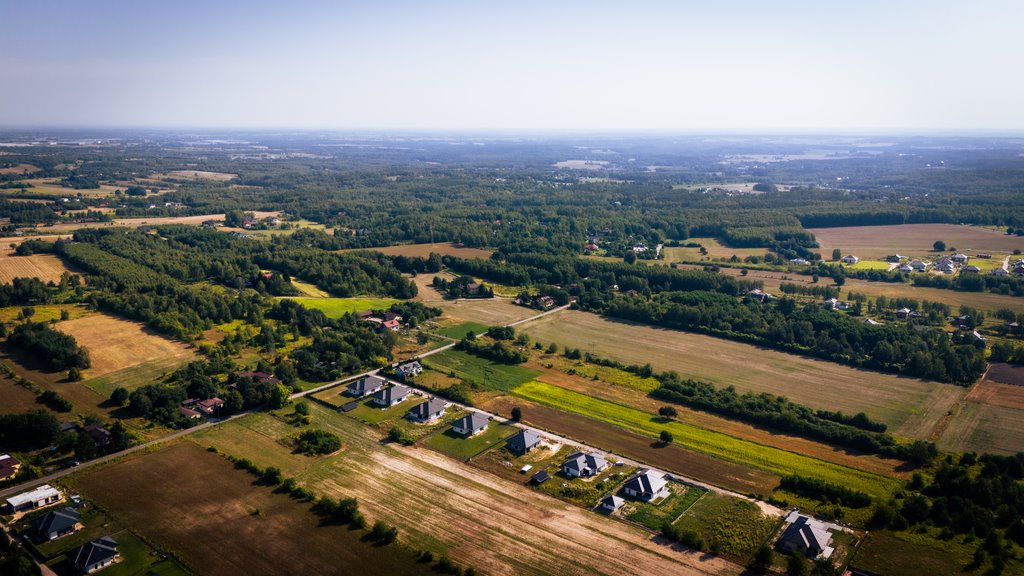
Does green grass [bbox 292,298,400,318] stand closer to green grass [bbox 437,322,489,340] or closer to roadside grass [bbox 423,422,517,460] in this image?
green grass [bbox 437,322,489,340]

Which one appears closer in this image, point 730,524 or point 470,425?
point 730,524

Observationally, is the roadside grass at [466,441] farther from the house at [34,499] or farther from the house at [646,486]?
the house at [34,499]

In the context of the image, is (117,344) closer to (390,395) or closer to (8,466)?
(8,466)

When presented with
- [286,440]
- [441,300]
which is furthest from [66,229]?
[286,440]

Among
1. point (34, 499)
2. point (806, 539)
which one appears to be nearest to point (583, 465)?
point (806, 539)

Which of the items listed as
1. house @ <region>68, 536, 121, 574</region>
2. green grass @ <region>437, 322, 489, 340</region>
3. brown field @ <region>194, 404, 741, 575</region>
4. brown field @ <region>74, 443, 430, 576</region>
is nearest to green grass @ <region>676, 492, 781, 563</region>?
brown field @ <region>194, 404, 741, 575</region>
